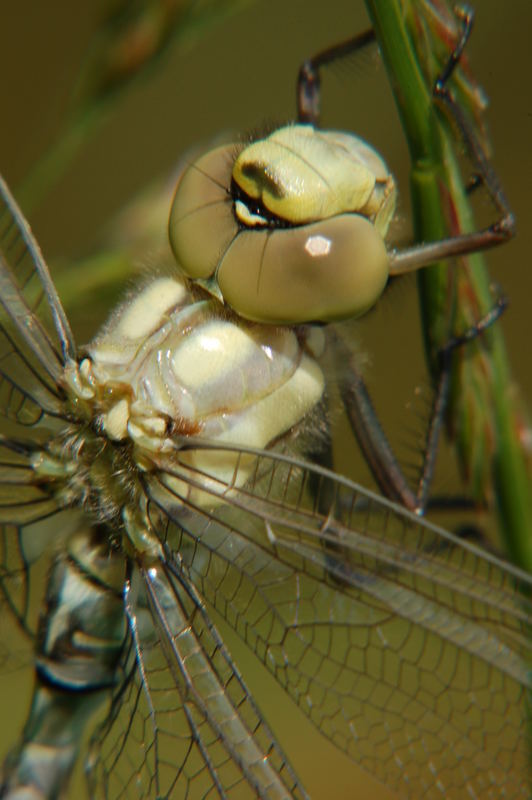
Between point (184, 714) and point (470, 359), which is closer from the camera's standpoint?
point (470, 359)

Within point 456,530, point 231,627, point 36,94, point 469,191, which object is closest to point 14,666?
point 231,627

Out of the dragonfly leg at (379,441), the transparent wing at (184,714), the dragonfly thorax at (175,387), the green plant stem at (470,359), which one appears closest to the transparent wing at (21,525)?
the dragonfly thorax at (175,387)

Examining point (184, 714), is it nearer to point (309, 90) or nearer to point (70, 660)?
point (70, 660)

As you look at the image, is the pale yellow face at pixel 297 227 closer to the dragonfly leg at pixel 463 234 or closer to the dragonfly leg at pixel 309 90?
the dragonfly leg at pixel 463 234

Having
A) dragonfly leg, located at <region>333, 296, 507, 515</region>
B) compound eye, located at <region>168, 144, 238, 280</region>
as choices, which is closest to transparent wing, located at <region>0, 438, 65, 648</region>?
compound eye, located at <region>168, 144, 238, 280</region>

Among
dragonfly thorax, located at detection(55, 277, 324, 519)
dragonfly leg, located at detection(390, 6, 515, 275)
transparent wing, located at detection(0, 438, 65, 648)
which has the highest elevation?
dragonfly leg, located at detection(390, 6, 515, 275)

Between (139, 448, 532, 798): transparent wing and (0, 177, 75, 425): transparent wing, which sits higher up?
(0, 177, 75, 425): transparent wing

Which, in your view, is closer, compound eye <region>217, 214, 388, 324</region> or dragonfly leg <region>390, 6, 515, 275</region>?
dragonfly leg <region>390, 6, 515, 275</region>

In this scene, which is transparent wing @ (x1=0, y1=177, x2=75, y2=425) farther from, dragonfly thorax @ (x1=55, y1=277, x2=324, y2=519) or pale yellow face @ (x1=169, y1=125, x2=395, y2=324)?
pale yellow face @ (x1=169, y1=125, x2=395, y2=324)

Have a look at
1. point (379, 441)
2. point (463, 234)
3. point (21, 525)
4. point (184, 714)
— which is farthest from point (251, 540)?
point (463, 234)
